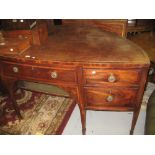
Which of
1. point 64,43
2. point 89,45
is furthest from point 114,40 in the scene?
point 64,43

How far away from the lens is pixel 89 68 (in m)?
1.48

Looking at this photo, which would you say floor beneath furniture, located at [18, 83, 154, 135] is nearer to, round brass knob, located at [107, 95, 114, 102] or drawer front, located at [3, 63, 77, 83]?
drawer front, located at [3, 63, 77, 83]

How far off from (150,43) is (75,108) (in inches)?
47.2

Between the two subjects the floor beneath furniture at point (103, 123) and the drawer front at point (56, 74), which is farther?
the floor beneath furniture at point (103, 123)

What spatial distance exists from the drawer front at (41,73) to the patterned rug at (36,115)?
0.73 meters

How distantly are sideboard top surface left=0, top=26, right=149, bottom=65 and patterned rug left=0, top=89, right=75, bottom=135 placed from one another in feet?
3.05

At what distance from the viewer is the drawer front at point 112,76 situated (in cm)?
147

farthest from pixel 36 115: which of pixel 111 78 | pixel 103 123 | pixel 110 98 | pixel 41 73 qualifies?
pixel 111 78

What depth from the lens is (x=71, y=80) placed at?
1.58 metres

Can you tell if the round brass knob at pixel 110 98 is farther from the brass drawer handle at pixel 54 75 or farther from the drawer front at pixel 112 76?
the brass drawer handle at pixel 54 75

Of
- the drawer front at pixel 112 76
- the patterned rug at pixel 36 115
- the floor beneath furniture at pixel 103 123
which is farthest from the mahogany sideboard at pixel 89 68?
the patterned rug at pixel 36 115

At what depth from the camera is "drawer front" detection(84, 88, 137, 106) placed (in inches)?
63.0

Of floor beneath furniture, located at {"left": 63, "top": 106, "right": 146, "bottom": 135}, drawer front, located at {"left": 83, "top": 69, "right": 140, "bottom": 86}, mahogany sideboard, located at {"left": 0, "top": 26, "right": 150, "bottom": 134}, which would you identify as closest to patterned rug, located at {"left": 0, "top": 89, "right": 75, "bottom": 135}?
floor beneath furniture, located at {"left": 63, "top": 106, "right": 146, "bottom": 135}

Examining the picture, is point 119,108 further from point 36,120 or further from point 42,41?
point 36,120
